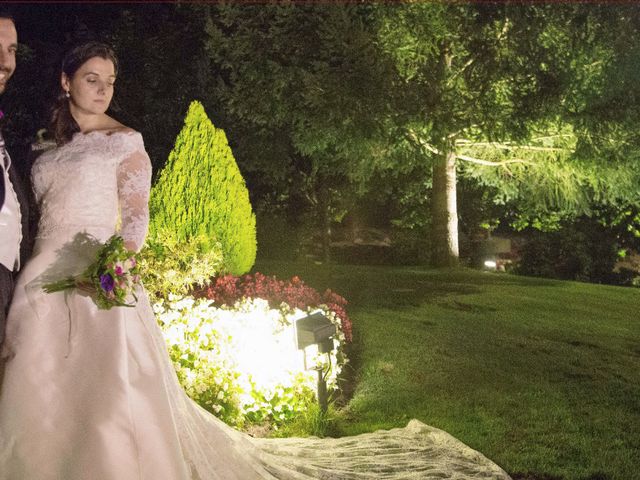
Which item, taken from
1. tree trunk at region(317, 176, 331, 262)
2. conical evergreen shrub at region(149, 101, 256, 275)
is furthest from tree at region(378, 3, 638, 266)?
tree trunk at region(317, 176, 331, 262)

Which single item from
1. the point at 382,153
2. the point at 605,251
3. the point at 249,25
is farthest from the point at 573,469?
the point at 605,251

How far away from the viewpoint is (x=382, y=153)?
16.7 meters

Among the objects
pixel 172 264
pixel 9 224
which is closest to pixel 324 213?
pixel 172 264

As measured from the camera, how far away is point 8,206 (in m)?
3.13

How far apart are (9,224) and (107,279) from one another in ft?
1.64

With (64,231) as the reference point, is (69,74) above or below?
above

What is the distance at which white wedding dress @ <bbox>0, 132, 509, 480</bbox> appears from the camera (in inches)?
127

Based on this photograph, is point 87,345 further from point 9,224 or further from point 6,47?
point 6,47

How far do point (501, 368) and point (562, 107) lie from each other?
889 cm

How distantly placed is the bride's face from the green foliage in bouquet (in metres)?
4.38

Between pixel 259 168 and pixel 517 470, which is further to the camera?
pixel 259 168

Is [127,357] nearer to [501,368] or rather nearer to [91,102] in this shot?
[91,102]

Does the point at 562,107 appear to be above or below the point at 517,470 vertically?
above

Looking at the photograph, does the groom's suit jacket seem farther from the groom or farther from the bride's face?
the bride's face
